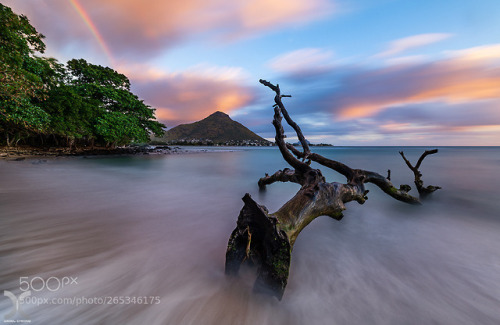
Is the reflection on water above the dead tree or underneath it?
underneath

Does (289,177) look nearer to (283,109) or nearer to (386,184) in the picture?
(283,109)

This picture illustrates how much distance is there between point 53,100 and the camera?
→ 16625mm

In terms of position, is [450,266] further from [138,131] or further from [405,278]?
[138,131]

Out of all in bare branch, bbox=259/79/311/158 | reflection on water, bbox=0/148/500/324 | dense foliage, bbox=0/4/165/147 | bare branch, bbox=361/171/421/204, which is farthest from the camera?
dense foliage, bbox=0/4/165/147

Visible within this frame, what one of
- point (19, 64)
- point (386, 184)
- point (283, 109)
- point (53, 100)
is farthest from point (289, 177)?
point (53, 100)

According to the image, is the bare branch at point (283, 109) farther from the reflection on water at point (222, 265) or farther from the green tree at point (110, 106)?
the green tree at point (110, 106)

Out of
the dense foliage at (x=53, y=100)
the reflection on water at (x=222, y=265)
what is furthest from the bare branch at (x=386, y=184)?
the dense foliage at (x=53, y=100)

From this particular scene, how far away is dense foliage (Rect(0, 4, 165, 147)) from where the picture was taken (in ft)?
30.2

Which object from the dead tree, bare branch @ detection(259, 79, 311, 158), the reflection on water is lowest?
the reflection on water

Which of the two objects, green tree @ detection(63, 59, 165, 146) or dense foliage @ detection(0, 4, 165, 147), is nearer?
dense foliage @ detection(0, 4, 165, 147)

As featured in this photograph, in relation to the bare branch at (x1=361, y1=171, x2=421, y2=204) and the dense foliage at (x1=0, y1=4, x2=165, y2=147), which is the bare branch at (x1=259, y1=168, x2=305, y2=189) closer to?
the bare branch at (x1=361, y1=171, x2=421, y2=204)

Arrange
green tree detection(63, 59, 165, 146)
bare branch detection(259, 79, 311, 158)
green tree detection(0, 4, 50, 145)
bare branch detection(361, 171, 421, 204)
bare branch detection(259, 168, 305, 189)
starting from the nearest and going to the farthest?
bare branch detection(259, 168, 305, 189), bare branch detection(361, 171, 421, 204), bare branch detection(259, 79, 311, 158), green tree detection(0, 4, 50, 145), green tree detection(63, 59, 165, 146)

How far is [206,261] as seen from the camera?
262cm

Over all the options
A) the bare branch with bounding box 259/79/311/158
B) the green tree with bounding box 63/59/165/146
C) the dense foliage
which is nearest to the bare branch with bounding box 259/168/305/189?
the bare branch with bounding box 259/79/311/158
